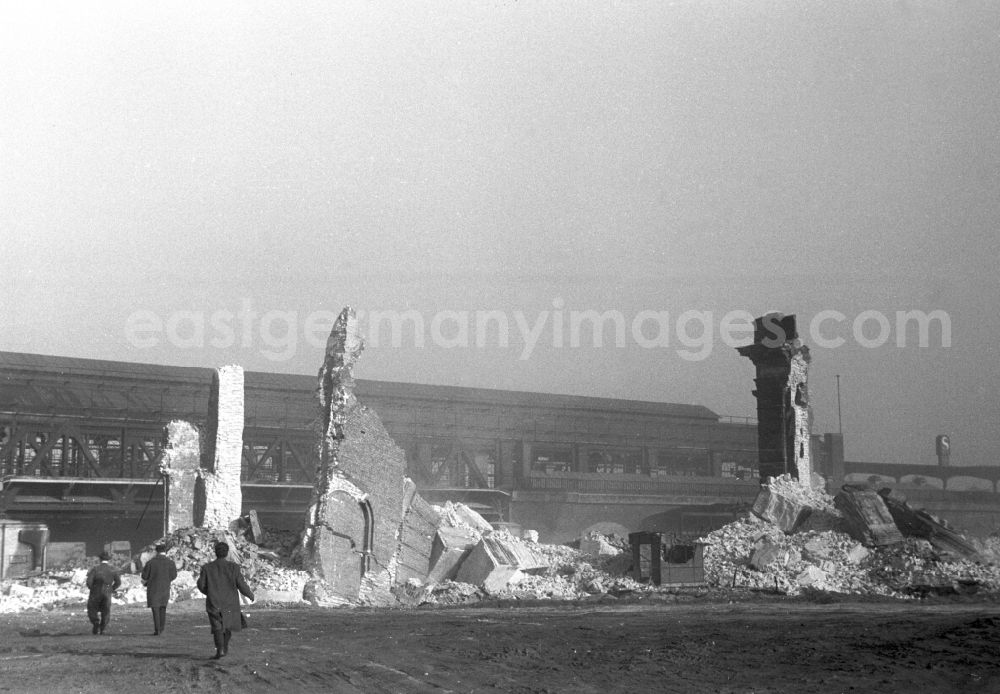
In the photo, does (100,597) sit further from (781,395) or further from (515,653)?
(781,395)

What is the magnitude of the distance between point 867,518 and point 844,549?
3.62 ft

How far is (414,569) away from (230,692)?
1240cm

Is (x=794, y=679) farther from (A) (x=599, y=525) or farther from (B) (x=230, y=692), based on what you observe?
(A) (x=599, y=525)

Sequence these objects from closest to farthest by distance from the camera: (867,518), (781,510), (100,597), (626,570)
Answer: (100,597), (626,570), (867,518), (781,510)

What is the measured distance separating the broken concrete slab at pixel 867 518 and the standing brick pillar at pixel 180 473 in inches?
521

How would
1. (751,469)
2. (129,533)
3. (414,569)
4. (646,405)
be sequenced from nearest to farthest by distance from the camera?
(414,569)
(129,533)
(751,469)
(646,405)

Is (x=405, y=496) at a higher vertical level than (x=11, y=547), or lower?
higher

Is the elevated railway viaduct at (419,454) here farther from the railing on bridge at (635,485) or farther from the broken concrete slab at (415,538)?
the broken concrete slab at (415,538)

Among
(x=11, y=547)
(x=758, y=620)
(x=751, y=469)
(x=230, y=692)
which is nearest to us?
(x=230, y=692)

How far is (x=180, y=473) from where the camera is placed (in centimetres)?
1983

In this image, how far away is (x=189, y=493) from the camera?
1988cm

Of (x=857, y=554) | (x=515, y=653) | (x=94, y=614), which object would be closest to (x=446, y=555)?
(x=857, y=554)

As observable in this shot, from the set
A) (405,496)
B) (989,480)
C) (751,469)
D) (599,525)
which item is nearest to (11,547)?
(405,496)

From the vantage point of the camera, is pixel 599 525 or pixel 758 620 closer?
pixel 758 620
